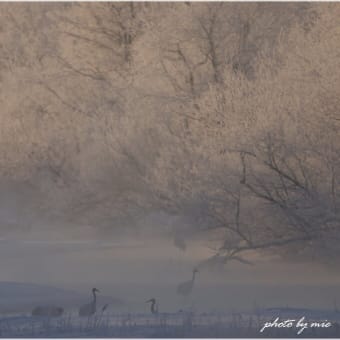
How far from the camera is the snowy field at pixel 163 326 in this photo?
10750mm

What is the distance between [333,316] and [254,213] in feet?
20.8

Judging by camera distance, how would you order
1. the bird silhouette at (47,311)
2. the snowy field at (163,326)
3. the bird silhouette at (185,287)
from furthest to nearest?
the bird silhouette at (185,287), the bird silhouette at (47,311), the snowy field at (163,326)

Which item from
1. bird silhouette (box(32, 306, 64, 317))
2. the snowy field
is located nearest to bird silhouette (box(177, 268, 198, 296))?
bird silhouette (box(32, 306, 64, 317))

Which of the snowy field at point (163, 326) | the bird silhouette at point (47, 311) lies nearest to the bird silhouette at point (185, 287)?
the bird silhouette at point (47, 311)

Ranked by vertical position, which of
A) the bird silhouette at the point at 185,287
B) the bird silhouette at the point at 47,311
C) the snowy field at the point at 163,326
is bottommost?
the snowy field at the point at 163,326

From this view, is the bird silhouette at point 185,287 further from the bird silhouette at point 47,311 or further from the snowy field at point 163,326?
the snowy field at point 163,326

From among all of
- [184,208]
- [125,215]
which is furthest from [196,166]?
[125,215]

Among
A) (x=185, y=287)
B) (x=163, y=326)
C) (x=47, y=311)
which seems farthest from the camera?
(x=185, y=287)

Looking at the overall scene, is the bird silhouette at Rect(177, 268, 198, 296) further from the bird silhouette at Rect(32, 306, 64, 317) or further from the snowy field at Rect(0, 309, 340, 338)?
the snowy field at Rect(0, 309, 340, 338)

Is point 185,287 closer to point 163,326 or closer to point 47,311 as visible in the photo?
point 47,311

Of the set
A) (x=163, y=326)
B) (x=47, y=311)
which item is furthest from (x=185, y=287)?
(x=163, y=326)

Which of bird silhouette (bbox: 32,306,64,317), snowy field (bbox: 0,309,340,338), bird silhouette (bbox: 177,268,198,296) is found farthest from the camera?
bird silhouette (bbox: 177,268,198,296)

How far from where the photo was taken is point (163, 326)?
1117 cm

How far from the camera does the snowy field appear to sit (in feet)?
35.3
